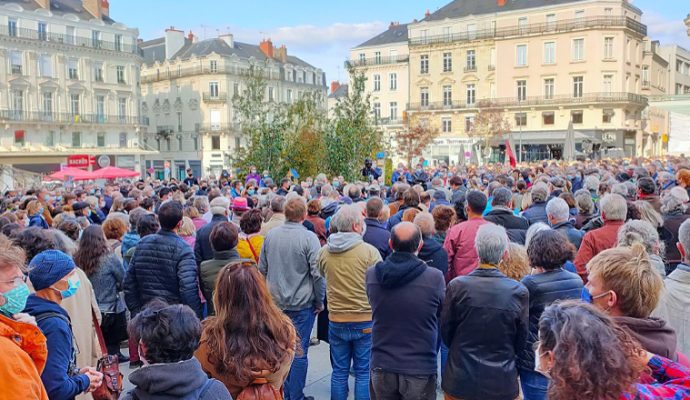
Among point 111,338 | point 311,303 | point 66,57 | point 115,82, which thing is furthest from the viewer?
point 115,82

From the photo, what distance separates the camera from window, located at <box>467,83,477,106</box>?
176 feet

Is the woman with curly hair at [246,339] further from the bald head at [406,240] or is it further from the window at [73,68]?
the window at [73,68]

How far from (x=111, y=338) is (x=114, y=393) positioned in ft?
8.14

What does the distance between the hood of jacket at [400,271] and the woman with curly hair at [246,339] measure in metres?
1.04

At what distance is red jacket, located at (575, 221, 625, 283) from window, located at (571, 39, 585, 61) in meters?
47.9

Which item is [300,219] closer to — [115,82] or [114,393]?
[114,393]

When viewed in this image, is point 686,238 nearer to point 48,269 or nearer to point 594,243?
point 594,243

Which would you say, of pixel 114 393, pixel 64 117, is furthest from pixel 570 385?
pixel 64 117

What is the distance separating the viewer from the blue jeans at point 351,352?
16.0 feet

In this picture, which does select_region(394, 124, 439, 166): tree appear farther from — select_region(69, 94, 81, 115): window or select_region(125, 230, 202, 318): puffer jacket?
select_region(125, 230, 202, 318): puffer jacket

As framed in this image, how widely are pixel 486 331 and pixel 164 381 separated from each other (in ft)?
6.80

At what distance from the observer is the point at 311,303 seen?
5.23 m

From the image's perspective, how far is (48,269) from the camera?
A: 3.43 meters

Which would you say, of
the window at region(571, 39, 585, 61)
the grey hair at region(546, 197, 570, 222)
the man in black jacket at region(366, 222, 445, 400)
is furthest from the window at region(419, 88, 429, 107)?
the man in black jacket at region(366, 222, 445, 400)
